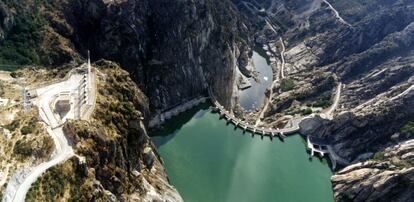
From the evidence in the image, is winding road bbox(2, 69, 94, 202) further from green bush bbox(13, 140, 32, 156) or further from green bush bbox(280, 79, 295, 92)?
green bush bbox(280, 79, 295, 92)

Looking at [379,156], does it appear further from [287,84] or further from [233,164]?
[287,84]

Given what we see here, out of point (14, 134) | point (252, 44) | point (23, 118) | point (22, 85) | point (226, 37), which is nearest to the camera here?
point (14, 134)

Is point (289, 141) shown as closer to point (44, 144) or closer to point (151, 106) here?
point (151, 106)

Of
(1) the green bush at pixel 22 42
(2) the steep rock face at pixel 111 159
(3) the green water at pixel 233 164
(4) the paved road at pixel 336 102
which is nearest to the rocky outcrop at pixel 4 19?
(1) the green bush at pixel 22 42

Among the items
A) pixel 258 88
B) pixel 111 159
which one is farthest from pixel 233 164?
pixel 258 88

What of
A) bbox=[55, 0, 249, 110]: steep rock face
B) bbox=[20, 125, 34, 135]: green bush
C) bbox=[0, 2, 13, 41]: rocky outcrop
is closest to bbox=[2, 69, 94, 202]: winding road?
bbox=[20, 125, 34, 135]: green bush

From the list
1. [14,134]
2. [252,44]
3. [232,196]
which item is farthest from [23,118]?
[252,44]

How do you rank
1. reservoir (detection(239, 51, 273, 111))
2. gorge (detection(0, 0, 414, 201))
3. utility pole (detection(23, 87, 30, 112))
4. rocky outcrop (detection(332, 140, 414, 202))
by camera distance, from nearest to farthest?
gorge (detection(0, 0, 414, 201))
utility pole (detection(23, 87, 30, 112))
rocky outcrop (detection(332, 140, 414, 202))
reservoir (detection(239, 51, 273, 111))
